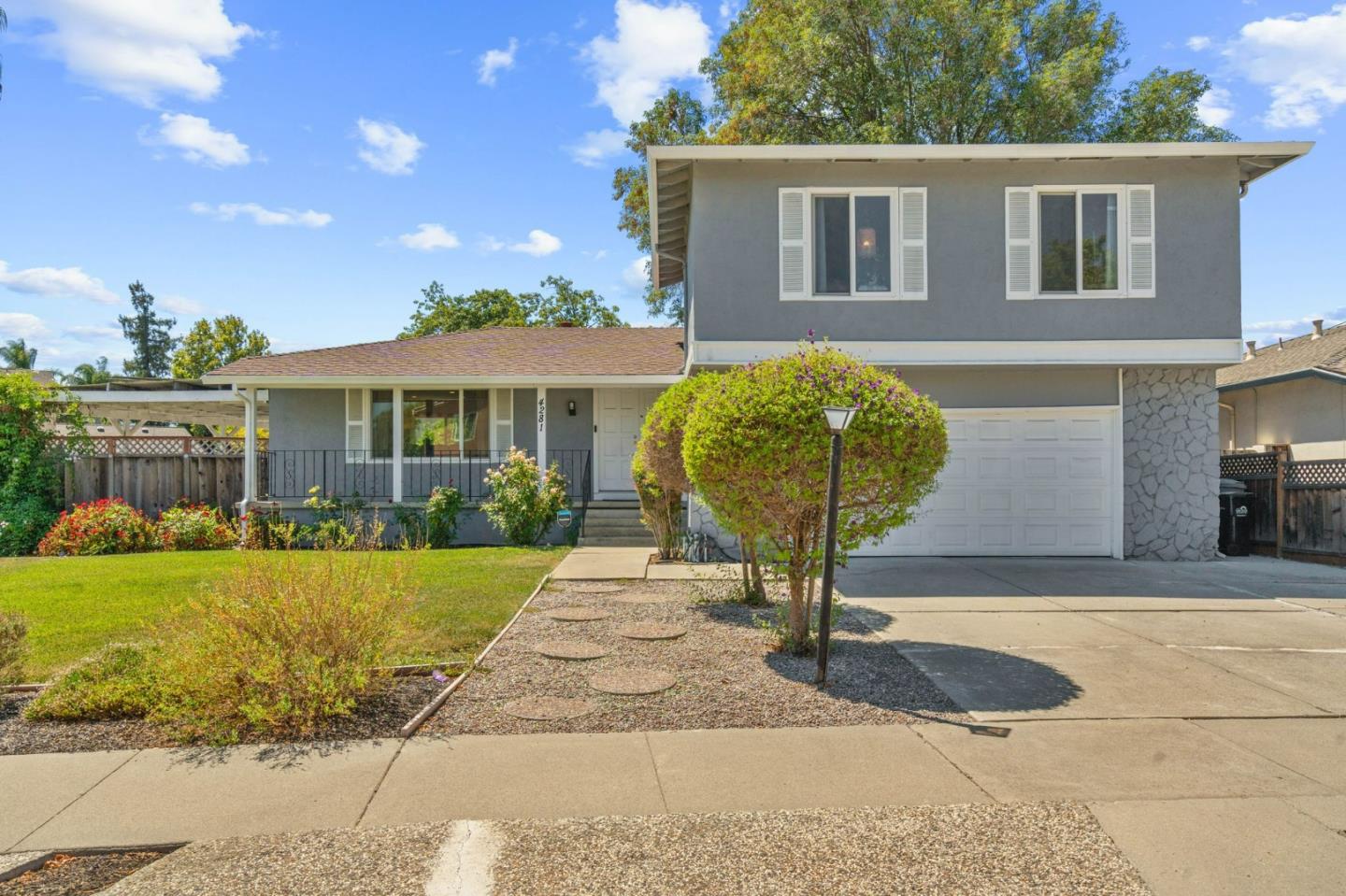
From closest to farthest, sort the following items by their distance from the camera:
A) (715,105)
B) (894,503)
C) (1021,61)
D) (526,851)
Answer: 1. (526,851)
2. (894,503)
3. (1021,61)
4. (715,105)

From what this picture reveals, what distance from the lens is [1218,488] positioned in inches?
500

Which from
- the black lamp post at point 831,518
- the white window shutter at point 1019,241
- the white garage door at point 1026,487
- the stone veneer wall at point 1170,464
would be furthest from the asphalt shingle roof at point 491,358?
the black lamp post at point 831,518

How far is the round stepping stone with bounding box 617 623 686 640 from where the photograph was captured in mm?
Result: 7055

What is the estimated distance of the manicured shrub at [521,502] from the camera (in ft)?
44.5

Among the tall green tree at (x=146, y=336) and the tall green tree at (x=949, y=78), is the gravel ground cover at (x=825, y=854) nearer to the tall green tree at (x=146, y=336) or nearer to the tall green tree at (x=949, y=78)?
the tall green tree at (x=949, y=78)

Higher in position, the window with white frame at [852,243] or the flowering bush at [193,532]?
the window with white frame at [852,243]

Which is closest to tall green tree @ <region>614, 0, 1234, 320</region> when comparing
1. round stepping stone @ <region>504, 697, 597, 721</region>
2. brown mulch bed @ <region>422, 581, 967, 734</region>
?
brown mulch bed @ <region>422, 581, 967, 734</region>

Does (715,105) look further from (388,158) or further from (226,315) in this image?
(226,315)

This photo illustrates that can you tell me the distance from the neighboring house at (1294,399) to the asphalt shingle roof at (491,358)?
10838mm

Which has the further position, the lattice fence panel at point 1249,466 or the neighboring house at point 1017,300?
the lattice fence panel at point 1249,466

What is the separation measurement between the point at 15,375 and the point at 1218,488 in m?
19.5

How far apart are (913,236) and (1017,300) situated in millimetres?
1701

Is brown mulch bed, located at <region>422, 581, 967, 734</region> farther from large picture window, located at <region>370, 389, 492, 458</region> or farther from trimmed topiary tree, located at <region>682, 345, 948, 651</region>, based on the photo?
large picture window, located at <region>370, 389, 492, 458</region>

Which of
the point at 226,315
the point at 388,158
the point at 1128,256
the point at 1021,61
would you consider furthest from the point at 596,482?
the point at 226,315
